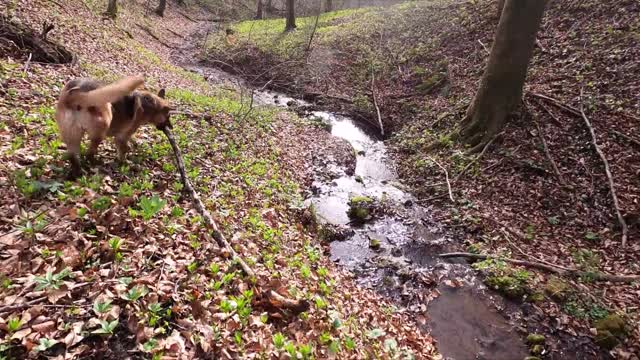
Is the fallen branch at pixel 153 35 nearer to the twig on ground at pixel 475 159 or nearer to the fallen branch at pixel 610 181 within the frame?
the twig on ground at pixel 475 159

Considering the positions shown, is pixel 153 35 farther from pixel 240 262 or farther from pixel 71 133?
pixel 240 262

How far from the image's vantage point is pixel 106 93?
4582mm

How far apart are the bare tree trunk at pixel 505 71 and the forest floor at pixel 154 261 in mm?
6154

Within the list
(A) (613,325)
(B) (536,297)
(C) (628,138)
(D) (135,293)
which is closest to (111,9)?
(D) (135,293)

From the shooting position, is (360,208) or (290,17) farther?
(290,17)

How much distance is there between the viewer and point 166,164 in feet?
21.4

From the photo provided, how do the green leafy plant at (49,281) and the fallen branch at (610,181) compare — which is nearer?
the green leafy plant at (49,281)

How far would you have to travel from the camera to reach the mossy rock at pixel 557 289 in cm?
682

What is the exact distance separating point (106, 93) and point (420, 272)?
634 centimetres

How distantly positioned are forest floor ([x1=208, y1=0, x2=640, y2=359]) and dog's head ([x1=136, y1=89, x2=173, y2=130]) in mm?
6781

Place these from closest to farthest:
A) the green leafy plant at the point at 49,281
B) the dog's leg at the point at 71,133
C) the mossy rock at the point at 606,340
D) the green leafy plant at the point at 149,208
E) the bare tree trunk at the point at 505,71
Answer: the green leafy plant at the point at 49,281
the green leafy plant at the point at 149,208
the dog's leg at the point at 71,133
the mossy rock at the point at 606,340
the bare tree trunk at the point at 505,71

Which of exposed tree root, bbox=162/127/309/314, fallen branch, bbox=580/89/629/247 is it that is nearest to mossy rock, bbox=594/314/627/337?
fallen branch, bbox=580/89/629/247

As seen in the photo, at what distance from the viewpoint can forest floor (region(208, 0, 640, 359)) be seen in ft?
23.6

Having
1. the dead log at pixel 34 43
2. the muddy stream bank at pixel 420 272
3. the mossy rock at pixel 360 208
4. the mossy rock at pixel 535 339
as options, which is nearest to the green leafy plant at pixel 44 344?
the muddy stream bank at pixel 420 272
